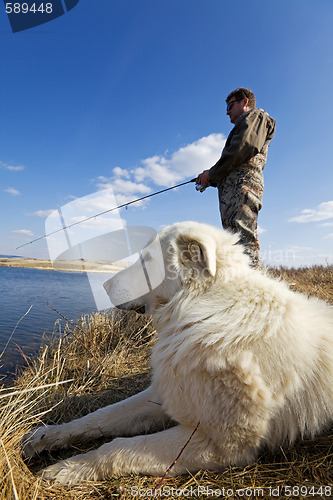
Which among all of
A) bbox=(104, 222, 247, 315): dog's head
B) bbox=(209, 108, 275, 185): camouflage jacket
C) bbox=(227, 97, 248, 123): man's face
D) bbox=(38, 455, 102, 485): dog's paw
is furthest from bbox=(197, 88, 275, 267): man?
bbox=(38, 455, 102, 485): dog's paw

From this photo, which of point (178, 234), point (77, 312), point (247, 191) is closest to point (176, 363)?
point (178, 234)

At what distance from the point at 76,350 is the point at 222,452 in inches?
132

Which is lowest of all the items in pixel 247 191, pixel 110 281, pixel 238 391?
pixel 238 391

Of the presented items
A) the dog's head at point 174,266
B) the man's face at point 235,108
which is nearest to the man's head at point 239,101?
the man's face at point 235,108

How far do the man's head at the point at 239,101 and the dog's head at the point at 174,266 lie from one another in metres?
3.22

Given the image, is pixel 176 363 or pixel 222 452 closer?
pixel 222 452

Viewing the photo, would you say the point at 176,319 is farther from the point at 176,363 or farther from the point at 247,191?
the point at 247,191

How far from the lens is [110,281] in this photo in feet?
7.23

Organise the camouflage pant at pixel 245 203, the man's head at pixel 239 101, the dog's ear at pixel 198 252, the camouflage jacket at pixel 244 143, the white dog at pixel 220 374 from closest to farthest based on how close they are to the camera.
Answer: the white dog at pixel 220 374 → the dog's ear at pixel 198 252 → the camouflage jacket at pixel 244 143 → the camouflage pant at pixel 245 203 → the man's head at pixel 239 101

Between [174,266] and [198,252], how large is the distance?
0.21 m

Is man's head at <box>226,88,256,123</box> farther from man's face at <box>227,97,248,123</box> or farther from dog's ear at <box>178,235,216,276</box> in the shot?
dog's ear at <box>178,235,216,276</box>

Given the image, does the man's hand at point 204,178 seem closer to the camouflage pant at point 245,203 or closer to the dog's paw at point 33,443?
the camouflage pant at point 245,203

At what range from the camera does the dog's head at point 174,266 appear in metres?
1.73

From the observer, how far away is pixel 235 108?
4.25 m
